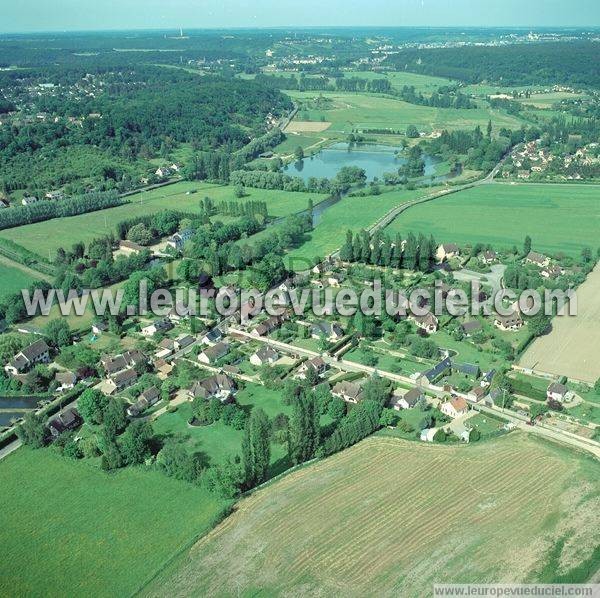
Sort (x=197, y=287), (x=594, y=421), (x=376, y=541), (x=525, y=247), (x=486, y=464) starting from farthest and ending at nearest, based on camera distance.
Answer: (x=525, y=247), (x=197, y=287), (x=594, y=421), (x=486, y=464), (x=376, y=541)

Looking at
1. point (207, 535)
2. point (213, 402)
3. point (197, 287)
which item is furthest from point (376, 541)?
point (197, 287)

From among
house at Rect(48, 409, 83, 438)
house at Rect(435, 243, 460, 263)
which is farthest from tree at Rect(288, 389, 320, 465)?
house at Rect(435, 243, 460, 263)

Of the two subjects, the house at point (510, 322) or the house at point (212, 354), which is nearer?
the house at point (212, 354)

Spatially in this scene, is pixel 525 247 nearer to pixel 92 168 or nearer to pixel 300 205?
pixel 300 205

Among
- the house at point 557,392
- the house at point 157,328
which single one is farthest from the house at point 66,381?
the house at point 557,392

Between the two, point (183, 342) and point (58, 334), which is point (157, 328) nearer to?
point (183, 342)

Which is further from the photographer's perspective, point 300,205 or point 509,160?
point 509,160

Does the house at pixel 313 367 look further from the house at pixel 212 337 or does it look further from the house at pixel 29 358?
the house at pixel 29 358
